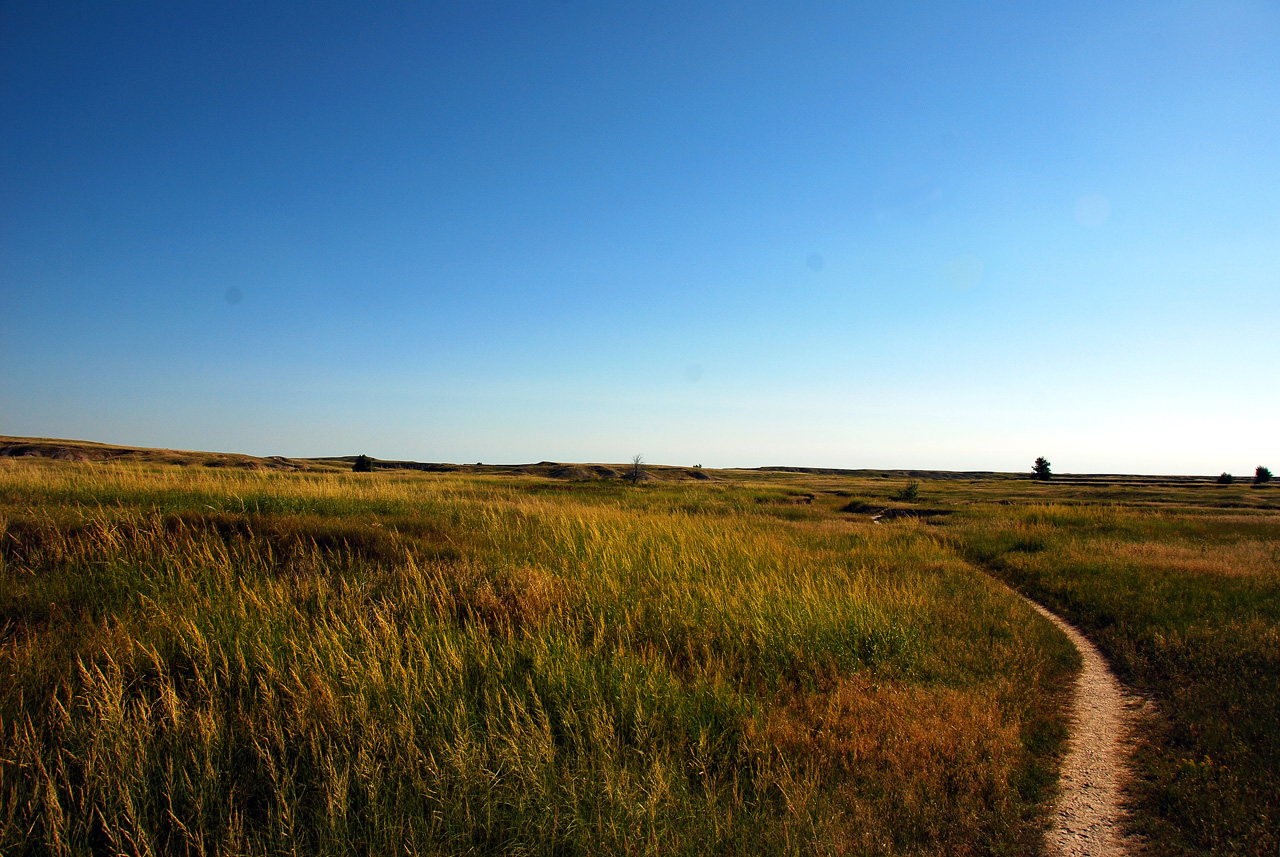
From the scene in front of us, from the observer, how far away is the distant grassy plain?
365 cm

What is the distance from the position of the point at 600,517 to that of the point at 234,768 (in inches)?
422

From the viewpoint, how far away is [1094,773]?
5180 mm

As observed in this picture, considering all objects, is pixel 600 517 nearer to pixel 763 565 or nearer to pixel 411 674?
pixel 763 565

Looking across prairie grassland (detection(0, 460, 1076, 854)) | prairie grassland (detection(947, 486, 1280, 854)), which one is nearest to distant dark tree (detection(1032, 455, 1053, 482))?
prairie grassland (detection(947, 486, 1280, 854))

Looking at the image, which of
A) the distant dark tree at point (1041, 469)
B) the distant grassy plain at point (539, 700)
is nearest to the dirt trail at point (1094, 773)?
the distant grassy plain at point (539, 700)

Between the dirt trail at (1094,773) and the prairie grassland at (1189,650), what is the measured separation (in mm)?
196

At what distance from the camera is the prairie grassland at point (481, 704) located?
3.60m

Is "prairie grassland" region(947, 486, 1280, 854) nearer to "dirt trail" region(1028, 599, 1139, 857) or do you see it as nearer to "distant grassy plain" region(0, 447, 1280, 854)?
"distant grassy plain" region(0, 447, 1280, 854)

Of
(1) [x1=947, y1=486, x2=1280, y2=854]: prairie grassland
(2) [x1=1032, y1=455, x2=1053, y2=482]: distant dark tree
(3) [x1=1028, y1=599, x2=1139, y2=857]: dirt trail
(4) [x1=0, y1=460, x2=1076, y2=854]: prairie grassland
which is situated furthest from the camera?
(2) [x1=1032, y1=455, x2=1053, y2=482]: distant dark tree

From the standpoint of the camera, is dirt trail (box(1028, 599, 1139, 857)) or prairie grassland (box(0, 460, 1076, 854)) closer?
prairie grassland (box(0, 460, 1076, 854))

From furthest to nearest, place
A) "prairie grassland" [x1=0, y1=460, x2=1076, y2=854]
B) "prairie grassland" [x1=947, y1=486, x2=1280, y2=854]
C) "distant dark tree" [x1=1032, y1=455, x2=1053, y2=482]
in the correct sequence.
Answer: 1. "distant dark tree" [x1=1032, y1=455, x2=1053, y2=482]
2. "prairie grassland" [x1=947, y1=486, x2=1280, y2=854]
3. "prairie grassland" [x1=0, y1=460, x2=1076, y2=854]

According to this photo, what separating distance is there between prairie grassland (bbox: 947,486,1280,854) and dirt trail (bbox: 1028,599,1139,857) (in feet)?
0.64

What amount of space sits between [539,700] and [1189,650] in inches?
376

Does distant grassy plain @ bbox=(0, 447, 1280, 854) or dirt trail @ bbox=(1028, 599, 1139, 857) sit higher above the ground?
distant grassy plain @ bbox=(0, 447, 1280, 854)
